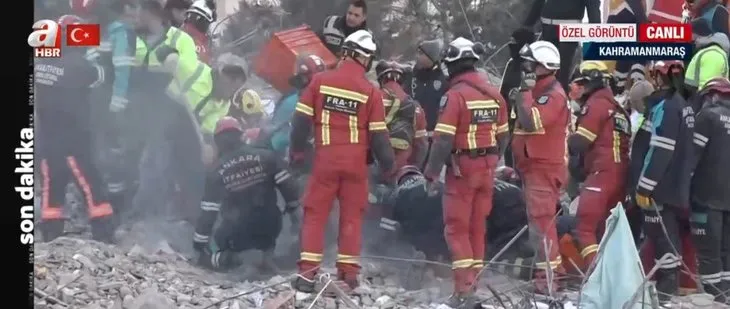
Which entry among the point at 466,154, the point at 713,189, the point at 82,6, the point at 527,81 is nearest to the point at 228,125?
the point at 82,6

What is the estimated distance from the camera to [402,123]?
351 inches

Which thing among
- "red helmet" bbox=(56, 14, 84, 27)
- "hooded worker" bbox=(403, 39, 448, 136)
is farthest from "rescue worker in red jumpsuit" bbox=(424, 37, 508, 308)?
"red helmet" bbox=(56, 14, 84, 27)

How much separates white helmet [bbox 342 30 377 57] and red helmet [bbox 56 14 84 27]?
138 centimetres

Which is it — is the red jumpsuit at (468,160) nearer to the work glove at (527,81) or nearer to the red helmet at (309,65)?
the work glove at (527,81)

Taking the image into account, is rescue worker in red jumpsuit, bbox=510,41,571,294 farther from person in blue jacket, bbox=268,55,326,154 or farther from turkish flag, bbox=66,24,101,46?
turkish flag, bbox=66,24,101,46

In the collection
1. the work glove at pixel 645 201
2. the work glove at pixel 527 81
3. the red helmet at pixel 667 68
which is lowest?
the work glove at pixel 645 201

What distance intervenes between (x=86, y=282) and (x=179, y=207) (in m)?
0.78

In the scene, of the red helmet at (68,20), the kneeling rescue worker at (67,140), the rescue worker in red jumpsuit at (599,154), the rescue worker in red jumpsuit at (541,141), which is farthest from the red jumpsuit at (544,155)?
the red helmet at (68,20)

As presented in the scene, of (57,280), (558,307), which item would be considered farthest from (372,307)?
(57,280)

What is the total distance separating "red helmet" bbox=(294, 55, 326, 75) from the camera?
8758mm

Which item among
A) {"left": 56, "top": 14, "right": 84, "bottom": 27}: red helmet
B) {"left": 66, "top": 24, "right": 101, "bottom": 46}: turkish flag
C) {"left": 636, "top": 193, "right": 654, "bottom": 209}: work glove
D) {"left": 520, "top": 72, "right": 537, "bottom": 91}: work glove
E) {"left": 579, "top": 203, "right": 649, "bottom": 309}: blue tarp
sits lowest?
{"left": 579, "top": 203, "right": 649, "bottom": 309}: blue tarp

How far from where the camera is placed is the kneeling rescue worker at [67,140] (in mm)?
8383

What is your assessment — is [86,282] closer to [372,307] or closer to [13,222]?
[13,222]

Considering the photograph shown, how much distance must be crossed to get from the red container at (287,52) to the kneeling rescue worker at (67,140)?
90 centimetres
